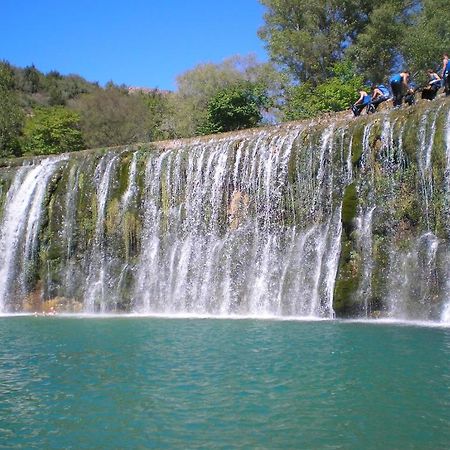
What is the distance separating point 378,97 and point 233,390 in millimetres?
14430

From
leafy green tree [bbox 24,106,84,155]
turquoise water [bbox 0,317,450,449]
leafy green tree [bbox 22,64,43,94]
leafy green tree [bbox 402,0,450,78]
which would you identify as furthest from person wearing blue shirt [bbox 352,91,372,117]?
leafy green tree [bbox 22,64,43,94]

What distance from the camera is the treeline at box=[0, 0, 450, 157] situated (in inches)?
1212

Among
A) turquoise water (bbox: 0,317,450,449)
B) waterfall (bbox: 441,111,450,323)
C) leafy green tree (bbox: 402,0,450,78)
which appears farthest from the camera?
leafy green tree (bbox: 402,0,450,78)

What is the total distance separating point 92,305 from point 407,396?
1583cm

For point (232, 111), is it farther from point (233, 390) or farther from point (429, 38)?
point (233, 390)

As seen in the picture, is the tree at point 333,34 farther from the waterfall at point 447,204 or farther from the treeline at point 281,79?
the waterfall at point 447,204

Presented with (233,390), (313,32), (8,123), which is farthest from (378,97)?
(8,123)

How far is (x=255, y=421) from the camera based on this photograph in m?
6.96

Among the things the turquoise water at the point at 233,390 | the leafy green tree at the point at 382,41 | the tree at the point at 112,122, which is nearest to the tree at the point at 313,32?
the leafy green tree at the point at 382,41

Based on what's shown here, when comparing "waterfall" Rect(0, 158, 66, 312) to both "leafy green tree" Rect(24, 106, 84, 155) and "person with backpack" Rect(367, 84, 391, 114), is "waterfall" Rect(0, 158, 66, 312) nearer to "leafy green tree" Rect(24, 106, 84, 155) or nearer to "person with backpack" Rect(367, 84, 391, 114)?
"person with backpack" Rect(367, 84, 391, 114)

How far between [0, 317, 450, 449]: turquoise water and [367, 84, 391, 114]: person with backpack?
936 cm

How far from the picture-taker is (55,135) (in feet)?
143

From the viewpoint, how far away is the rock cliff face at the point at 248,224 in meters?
16.0

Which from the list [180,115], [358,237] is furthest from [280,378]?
[180,115]
